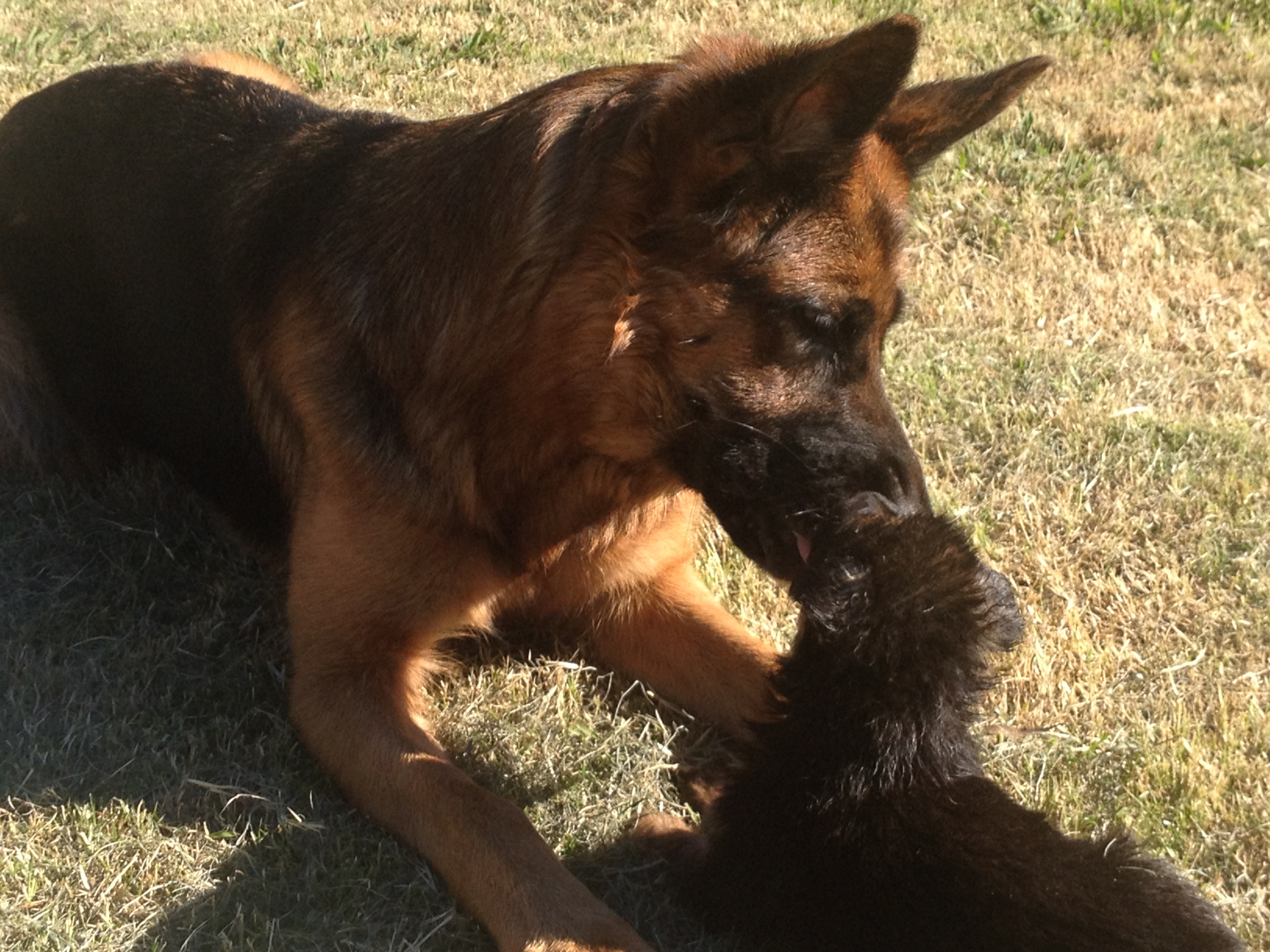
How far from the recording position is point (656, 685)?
13.6ft

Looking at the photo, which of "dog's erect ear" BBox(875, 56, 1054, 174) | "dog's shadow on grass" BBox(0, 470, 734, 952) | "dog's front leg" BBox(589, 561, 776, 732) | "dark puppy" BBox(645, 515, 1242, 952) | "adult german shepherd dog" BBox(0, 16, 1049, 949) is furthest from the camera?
"dog's front leg" BBox(589, 561, 776, 732)

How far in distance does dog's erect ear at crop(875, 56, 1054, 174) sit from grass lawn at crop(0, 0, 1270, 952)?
1.67m

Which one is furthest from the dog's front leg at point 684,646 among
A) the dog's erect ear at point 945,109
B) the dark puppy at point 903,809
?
the dog's erect ear at point 945,109

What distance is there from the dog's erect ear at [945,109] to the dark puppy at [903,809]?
116 cm

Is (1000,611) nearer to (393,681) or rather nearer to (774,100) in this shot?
(774,100)

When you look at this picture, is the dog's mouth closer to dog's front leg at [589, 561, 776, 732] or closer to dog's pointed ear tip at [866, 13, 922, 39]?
dog's front leg at [589, 561, 776, 732]

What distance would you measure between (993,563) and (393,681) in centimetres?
226

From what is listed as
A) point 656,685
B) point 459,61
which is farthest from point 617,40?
point 656,685

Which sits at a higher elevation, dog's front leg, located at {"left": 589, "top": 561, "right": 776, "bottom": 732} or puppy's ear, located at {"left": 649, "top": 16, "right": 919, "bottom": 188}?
puppy's ear, located at {"left": 649, "top": 16, "right": 919, "bottom": 188}

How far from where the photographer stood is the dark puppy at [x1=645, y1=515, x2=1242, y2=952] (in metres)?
2.62

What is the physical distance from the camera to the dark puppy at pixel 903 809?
2.62 meters

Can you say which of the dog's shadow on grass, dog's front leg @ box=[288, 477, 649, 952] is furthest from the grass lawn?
dog's front leg @ box=[288, 477, 649, 952]

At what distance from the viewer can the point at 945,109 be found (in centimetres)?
363

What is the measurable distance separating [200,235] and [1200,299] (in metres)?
4.73
